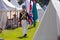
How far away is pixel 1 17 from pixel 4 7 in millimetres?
954

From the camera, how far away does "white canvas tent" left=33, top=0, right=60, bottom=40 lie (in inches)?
110

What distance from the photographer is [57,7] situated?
2883 millimetres

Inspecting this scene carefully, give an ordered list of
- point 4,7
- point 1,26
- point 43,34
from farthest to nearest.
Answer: point 4,7 < point 1,26 < point 43,34

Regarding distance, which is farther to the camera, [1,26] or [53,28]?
[1,26]

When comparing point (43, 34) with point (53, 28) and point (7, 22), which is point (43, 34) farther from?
point (7, 22)

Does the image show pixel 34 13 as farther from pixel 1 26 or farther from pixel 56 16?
pixel 56 16

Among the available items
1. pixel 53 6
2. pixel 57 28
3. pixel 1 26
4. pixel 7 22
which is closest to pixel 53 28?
pixel 57 28

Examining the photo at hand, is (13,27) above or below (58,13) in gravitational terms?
below

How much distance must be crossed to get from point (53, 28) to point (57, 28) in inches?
2.5

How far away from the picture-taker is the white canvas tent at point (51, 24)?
110 inches

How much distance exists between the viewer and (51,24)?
9.41ft

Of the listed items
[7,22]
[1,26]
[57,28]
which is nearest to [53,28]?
[57,28]

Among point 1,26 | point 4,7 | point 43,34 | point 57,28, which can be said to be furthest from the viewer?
point 4,7

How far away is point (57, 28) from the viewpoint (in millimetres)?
2770
